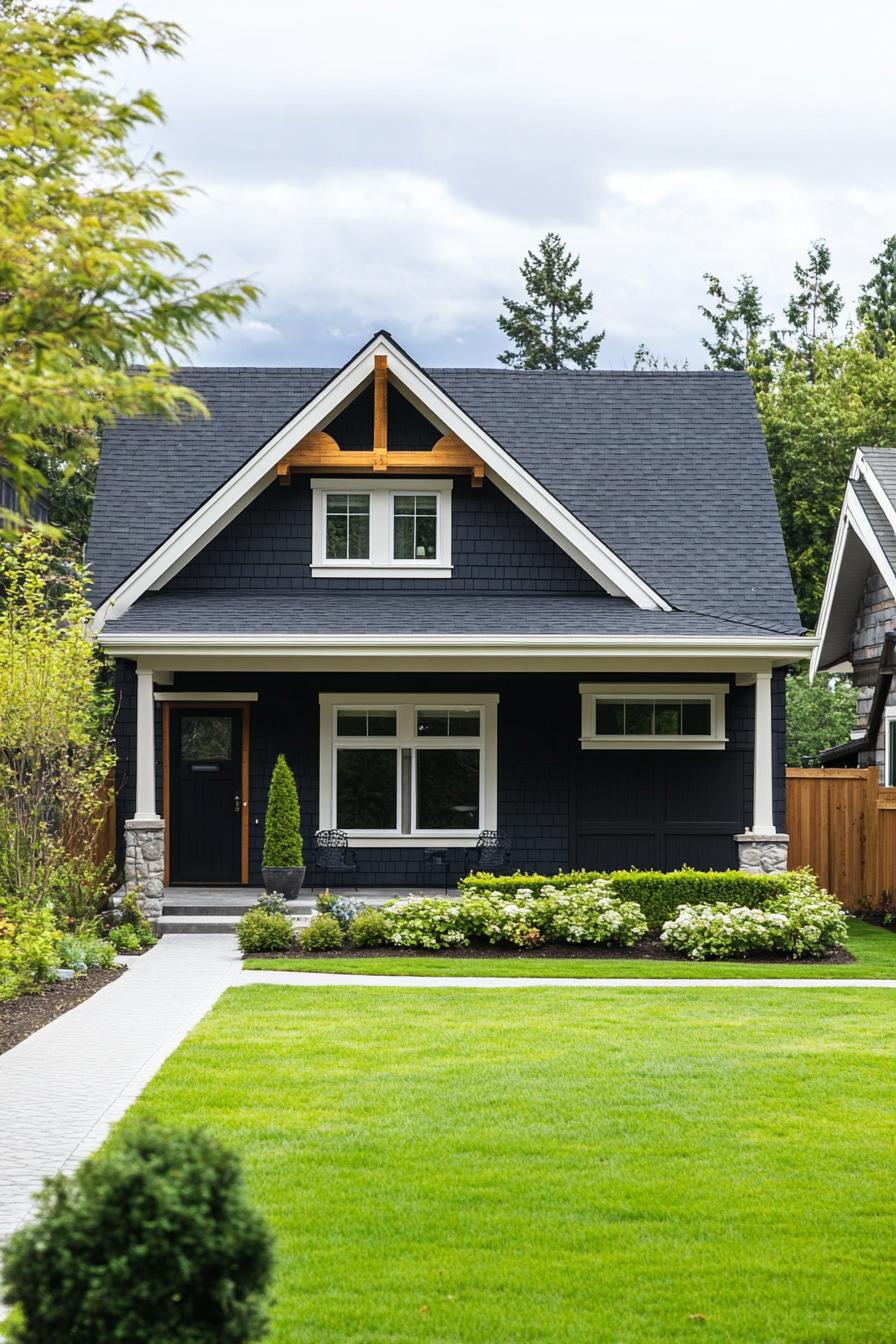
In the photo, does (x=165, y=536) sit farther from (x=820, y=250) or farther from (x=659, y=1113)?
A: (x=820, y=250)

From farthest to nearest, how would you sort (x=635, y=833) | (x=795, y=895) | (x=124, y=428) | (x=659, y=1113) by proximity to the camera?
(x=124, y=428)
(x=635, y=833)
(x=795, y=895)
(x=659, y=1113)

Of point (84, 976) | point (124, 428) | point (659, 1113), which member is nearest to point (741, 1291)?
point (659, 1113)

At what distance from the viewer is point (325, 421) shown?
59.6ft

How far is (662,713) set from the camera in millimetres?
18406

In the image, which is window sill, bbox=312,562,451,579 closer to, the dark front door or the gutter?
the dark front door

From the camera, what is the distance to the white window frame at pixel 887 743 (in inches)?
800

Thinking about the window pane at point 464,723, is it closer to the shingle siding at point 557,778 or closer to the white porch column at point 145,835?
the shingle siding at point 557,778

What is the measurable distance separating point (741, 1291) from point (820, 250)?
47784 millimetres

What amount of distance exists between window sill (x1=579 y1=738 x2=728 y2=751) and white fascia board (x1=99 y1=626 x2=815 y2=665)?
1.99 metres

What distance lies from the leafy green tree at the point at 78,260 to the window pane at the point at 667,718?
1280 cm

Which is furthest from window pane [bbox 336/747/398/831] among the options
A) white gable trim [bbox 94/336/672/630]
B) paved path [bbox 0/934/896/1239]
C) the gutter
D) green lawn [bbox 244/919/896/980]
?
the gutter

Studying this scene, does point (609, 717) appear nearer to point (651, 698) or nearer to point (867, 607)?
point (651, 698)

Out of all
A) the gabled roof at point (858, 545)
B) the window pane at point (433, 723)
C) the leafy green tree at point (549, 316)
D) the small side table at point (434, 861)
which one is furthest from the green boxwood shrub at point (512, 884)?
the leafy green tree at point (549, 316)

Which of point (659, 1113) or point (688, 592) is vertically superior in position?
point (688, 592)
